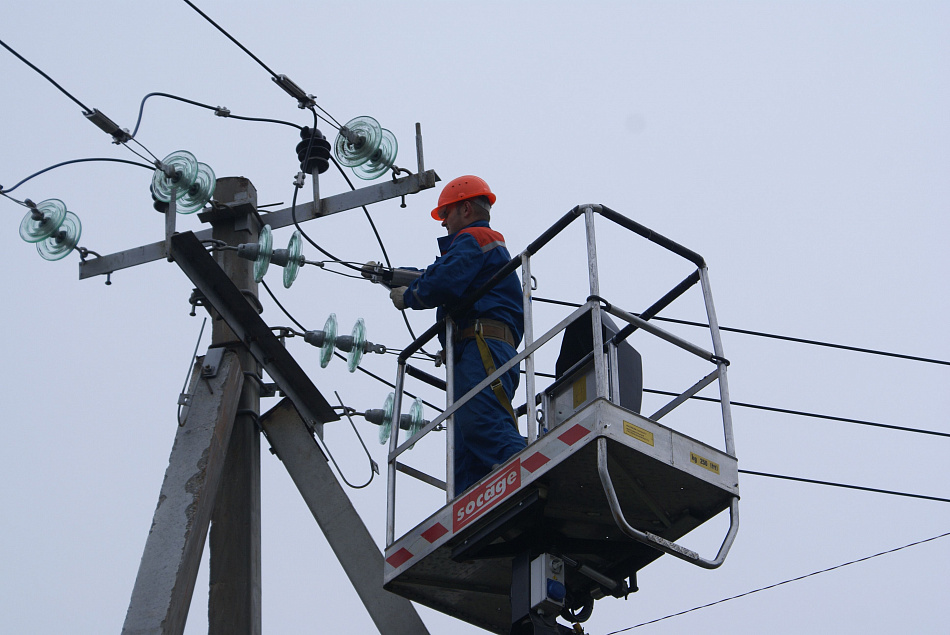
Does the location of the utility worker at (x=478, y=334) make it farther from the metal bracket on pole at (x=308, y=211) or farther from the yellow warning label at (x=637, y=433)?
the yellow warning label at (x=637, y=433)

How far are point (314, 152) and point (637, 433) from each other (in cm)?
389

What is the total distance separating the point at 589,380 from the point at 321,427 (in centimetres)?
261

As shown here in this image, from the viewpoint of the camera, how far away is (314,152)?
909 cm

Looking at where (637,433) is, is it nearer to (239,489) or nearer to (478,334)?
(478,334)

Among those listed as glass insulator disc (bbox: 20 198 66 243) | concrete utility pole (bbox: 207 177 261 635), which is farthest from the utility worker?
glass insulator disc (bbox: 20 198 66 243)

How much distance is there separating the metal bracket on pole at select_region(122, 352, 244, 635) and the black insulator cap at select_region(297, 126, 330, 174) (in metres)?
1.63

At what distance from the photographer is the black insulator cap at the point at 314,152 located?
9.07 meters

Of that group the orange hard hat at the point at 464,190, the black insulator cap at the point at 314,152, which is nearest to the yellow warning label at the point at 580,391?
the orange hard hat at the point at 464,190

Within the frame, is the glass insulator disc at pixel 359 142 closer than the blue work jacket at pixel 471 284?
No

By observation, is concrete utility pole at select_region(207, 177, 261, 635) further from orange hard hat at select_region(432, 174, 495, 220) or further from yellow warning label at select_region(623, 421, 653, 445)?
yellow warning label at select_region(623, 421, 653, 445)

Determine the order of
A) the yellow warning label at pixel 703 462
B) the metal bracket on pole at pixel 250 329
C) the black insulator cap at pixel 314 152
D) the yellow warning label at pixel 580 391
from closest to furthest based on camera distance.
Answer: the yellow warning label at pixel 703 462 < the yellow warning label at pixel 580 391 < the metal bracket on pole at pixel 250 329 < the black insulator cap at pixel 314 152

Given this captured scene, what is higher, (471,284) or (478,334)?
(471,284)

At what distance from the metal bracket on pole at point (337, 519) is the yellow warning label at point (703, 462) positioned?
7.60 feet

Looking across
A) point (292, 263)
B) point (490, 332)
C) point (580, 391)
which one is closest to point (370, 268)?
point (292, 263)
